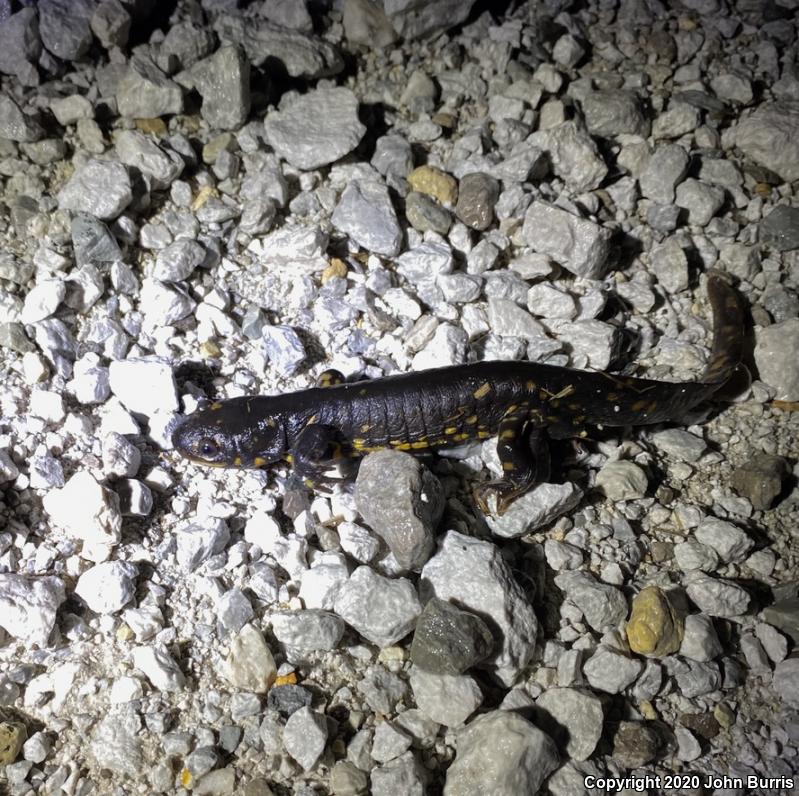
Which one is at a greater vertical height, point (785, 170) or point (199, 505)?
point (785, 170)

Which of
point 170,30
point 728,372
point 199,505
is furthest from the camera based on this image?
point 170,30

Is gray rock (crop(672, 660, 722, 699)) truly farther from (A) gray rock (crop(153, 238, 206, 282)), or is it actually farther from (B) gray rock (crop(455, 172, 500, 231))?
(A) gray rock (crop(153, 238, 206, 282))

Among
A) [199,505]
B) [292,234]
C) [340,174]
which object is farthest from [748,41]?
[199,505]

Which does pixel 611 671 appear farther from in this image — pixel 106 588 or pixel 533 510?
pixel 106 588

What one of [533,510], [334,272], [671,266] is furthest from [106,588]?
[671,266]

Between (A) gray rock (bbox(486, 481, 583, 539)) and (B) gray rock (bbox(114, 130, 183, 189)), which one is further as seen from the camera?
(B) gray rock (bbox(114, 130, 183, 189))

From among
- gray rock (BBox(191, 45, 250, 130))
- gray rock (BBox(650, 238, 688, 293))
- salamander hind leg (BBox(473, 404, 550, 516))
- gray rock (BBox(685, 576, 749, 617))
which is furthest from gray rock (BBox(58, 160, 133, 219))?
gray rock (BBox(685, 576, 749, 617))

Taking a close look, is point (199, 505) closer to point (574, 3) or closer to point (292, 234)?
point (292, 234)
